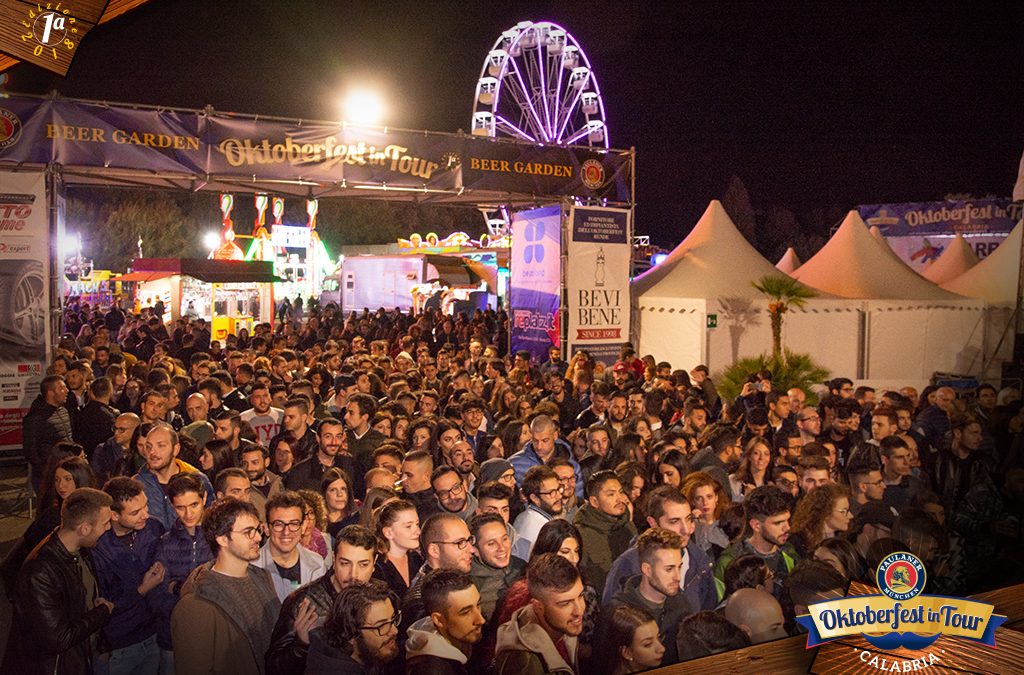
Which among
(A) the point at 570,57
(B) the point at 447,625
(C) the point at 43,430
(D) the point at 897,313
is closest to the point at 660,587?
(B) the point at 447,625

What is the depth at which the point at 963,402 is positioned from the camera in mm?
7629

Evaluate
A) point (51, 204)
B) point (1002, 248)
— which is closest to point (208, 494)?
point (51, 204)

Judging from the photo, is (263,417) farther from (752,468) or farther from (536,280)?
(536,280)

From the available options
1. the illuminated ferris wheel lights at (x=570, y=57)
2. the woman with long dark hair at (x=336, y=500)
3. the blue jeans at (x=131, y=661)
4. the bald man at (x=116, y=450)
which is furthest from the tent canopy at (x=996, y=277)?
the blue jeans at (x=131, y=661)

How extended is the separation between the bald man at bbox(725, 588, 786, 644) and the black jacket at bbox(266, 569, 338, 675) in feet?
5.51

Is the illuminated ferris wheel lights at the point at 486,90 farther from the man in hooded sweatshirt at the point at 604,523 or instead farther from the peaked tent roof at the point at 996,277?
the man in hooded sweatshirt at the point at 604,523

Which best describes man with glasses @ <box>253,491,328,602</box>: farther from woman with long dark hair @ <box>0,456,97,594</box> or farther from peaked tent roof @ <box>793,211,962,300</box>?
peaked tent roof @ <box>793,211,962,300</box>

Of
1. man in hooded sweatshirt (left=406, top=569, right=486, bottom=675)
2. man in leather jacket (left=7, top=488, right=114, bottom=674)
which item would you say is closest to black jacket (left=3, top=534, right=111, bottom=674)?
man in leather jacket (left=7, top=488, right=114, bottom=674)

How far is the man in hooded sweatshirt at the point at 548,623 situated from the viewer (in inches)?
129

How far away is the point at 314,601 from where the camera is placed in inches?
136

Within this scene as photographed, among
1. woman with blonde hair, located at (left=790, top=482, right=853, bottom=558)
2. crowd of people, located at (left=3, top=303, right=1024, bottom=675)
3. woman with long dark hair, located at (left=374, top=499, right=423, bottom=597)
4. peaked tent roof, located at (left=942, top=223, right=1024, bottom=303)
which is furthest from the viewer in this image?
peaked tent roof, located at (left=942, top=223, right=1024, bottom=303)

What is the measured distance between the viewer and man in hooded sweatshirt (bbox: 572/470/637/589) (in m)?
4.66

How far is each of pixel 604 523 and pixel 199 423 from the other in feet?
11.2

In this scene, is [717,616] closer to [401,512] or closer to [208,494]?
[401,512]
